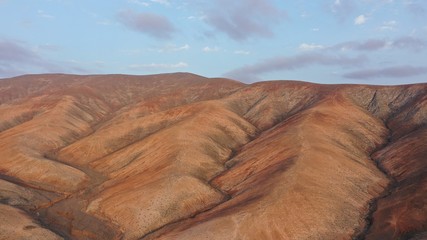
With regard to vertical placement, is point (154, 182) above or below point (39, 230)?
above

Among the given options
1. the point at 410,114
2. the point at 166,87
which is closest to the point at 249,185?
the point at 410,114

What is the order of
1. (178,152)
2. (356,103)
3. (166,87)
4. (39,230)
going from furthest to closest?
1. (166,87)
2. (356,103)
3. (178,152)
4. (39,230)

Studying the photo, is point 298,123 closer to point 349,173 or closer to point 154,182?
point 349,173

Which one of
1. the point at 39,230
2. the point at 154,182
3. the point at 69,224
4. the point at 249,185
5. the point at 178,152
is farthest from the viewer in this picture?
the point at 178,152

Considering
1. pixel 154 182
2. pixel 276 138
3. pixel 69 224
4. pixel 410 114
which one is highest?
pixel 410 114

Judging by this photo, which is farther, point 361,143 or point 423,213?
point 361,143

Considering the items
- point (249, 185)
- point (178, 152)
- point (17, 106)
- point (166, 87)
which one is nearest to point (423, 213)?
point (249, 185)
